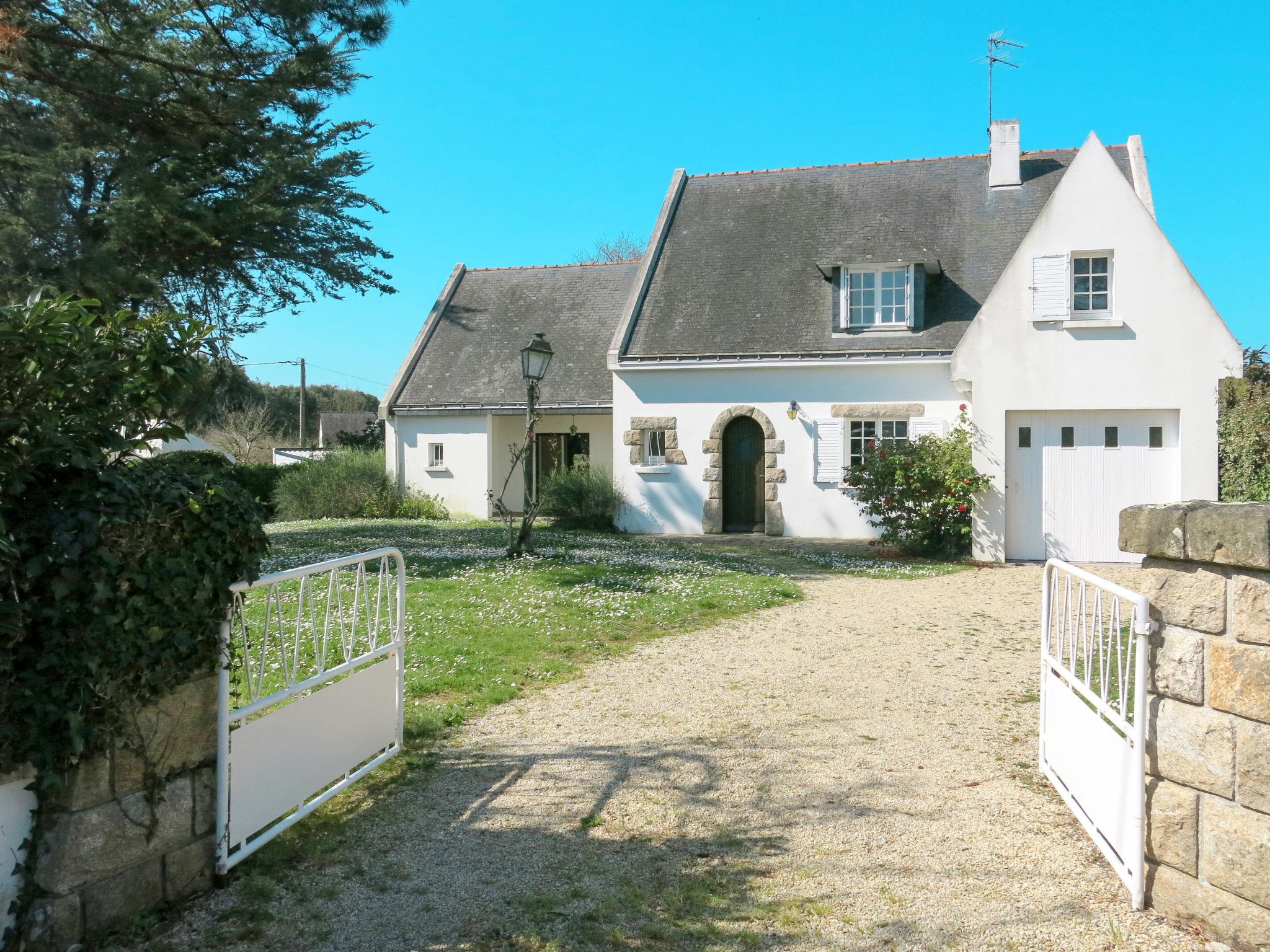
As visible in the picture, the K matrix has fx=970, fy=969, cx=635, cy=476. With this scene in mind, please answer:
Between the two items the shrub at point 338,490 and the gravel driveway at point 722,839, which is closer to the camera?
the gravel driveway at point 722,839

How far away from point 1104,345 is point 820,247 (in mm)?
6143

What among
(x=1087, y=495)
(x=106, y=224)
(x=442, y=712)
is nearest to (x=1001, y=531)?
(x=1087, y=495)

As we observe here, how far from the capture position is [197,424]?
13.1 metres

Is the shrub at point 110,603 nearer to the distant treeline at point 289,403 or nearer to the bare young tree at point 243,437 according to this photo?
the distant treeline at point 289,403

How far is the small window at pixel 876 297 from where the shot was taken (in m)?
17.3

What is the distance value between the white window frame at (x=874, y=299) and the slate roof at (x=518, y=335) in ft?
17.5

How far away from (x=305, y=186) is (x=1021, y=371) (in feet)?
34.5

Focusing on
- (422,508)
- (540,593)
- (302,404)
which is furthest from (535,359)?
(302,404)

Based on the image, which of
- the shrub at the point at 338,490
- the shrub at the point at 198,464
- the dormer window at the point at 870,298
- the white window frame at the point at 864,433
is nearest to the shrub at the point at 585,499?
the white window frame at the point at 864,433

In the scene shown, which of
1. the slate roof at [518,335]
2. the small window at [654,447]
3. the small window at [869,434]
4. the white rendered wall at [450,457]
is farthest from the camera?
the white rendered wall at [450,457]

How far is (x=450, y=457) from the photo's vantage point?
21.5m

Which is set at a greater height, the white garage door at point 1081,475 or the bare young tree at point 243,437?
the bare young tree at point 243,437

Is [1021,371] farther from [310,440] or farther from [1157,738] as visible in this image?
[310,440]

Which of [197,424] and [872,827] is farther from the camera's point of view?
[197,424]
